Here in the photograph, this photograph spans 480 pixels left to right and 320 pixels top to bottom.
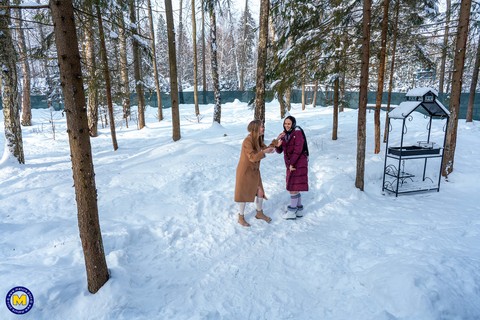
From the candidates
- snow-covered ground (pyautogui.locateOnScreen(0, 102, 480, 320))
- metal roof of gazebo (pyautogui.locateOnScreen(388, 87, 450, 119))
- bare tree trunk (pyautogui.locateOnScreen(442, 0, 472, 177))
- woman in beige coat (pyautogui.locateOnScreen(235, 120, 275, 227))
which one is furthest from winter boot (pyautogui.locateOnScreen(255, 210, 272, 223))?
bare tree trunk (pyautogui.locateOnScreen(442, 0, 472, 177))

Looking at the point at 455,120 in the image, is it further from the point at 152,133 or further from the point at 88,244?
the point at 152,133

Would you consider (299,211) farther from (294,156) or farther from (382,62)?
(382,62)

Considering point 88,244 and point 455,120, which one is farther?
point 455,120

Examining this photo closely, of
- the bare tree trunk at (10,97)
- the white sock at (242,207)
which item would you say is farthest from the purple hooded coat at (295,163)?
the bare tree trunk at (10,97)

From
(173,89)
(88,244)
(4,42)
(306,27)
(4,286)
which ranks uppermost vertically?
(306,27)

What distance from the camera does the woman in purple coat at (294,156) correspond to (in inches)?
A: 204

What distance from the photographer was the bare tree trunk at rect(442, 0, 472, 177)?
654 centimetres

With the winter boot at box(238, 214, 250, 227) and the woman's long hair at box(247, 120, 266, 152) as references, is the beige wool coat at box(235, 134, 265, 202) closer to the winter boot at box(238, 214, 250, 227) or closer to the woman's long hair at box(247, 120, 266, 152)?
the woman's long hair at box(247, 120, 266, 152)

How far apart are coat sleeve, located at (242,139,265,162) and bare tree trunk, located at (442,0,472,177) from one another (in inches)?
200

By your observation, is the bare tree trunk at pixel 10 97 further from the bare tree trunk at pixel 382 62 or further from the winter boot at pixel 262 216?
the bare tree trunk at pixel 382 62

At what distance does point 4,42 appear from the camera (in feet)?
23.4

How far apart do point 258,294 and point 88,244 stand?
204cm

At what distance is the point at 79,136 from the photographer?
281cm

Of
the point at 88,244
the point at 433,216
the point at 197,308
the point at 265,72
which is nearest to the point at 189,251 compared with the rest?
the point at 197,308
